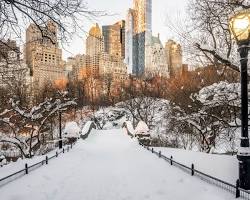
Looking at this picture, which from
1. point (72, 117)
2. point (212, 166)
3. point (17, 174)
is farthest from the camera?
point (72, 117)

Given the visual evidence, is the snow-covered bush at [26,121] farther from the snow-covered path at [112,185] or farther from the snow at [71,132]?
the snow-covered path at [112,185]

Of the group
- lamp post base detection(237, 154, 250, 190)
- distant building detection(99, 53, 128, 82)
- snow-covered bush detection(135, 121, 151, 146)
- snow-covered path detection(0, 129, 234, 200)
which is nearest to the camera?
→ lamp post base detection(237, 154, 250, 190)

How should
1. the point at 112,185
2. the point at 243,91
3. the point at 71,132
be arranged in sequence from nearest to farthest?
the point at 243,91 < the point at 112,185 < the point at 71,132

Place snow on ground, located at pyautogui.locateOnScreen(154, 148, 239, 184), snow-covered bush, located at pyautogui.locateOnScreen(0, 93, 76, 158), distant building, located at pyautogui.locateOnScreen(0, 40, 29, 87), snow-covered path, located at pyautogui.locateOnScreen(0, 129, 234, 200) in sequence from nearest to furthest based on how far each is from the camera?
distant building, located at pyautogui.locateOnScreen(0, 40, 29, 87) < snow-covered path, located at pyautogui.locateOnScreen(0, 129, 234, 200) < snow on ground, located at pyautogui.locateOnScreen(154, 148, 239, 184) < snow-covered bush, located at pyautogui.locateOnScreen(0, 93, 76, 158)

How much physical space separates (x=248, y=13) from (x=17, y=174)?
11632mm

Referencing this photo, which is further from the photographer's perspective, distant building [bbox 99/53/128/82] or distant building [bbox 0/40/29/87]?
distant building [bbox 99/53/128/82]

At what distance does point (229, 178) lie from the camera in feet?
38.9

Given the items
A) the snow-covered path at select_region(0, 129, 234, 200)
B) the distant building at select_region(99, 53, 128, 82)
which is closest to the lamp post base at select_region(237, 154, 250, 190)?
the snow-covered path at select_region(0, 129, 234, 200)

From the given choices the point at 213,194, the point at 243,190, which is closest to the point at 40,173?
the point at 213,194

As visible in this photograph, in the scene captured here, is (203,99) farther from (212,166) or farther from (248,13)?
(248,13)

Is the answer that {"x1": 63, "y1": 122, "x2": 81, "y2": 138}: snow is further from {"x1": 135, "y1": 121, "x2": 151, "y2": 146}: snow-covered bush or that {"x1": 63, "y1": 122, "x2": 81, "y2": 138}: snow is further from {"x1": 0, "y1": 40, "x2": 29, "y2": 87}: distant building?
A: {"x1": 0, "y1": 40, "x2": 29, "y2": 87}: distant building

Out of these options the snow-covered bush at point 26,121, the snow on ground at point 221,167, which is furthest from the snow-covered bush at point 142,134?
the snow on ground at point 221,167

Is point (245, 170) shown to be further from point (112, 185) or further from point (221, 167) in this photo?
point (112, 185)

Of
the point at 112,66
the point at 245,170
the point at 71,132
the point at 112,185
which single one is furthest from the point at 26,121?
the point at 112,66
